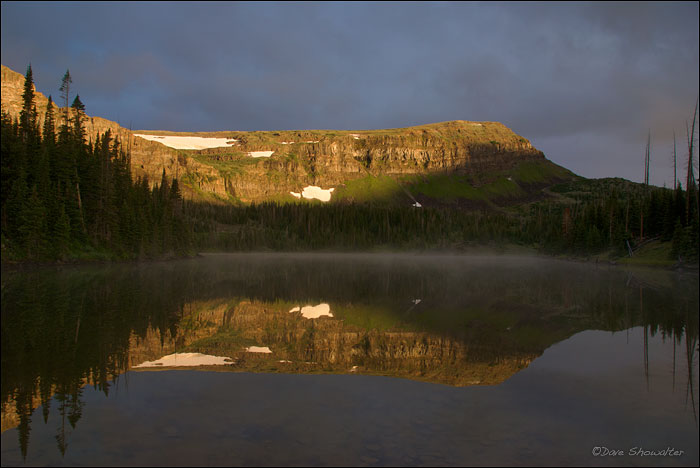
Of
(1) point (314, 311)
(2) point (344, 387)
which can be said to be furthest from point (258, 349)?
(1) point (314, 311)

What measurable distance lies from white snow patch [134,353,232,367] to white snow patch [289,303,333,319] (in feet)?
23.8

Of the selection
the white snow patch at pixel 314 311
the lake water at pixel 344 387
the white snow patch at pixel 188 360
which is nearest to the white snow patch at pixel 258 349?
the lake water at pixel 344 387

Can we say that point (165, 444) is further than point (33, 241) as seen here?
No

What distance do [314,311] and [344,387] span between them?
37.4 feet

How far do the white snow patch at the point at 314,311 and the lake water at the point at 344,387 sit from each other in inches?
12.5

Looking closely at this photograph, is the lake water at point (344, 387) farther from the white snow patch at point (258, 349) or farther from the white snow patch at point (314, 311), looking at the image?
the white snow patch at point (314, 311)

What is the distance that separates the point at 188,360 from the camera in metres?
12.3

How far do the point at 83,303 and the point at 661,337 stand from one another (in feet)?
75.9

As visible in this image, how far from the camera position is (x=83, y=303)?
21203mm

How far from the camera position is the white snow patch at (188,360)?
11781 millimetres

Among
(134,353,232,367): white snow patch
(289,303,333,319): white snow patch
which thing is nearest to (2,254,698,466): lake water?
(134,353,232,367): white snow patch

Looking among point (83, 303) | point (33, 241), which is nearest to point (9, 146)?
point (33, 241)

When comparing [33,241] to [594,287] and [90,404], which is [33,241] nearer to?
[90,404]

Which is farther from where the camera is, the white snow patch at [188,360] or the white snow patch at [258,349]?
the white snow patch at [258,349]
